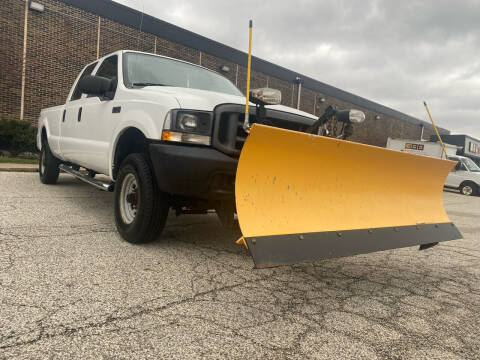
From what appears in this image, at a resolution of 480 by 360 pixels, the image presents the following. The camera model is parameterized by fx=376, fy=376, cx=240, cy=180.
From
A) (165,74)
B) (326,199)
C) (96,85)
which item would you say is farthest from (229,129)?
(96,85)

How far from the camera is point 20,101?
12711 millimetres

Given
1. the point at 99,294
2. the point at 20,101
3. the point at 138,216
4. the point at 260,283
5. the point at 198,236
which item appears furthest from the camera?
the point at 20,101

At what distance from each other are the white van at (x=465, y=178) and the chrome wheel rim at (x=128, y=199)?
17.4 meters

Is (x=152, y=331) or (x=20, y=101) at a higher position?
(x=20, y=101)

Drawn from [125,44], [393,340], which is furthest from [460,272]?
[125,44]

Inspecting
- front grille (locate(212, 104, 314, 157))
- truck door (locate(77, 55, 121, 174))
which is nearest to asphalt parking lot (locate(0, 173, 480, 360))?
truck door (locate(77, 55, 121, 174))

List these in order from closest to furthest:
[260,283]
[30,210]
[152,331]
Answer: [152,331], [260,283], [30,210]

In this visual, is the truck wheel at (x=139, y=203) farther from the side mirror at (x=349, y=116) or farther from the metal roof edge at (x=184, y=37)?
the metal roof edge at (x=184, y=37)

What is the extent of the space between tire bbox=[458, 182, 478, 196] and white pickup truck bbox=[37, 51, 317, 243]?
16.8 meters

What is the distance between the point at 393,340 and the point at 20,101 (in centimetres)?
1393

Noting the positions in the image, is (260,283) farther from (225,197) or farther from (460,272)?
(460,272)

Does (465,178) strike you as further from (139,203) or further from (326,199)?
(139,203)

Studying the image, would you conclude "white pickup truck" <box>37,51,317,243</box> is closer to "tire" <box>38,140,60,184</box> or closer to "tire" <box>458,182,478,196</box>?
"tire" <box>38,140,60,184</box>

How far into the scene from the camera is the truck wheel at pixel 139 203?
3.26 metres
